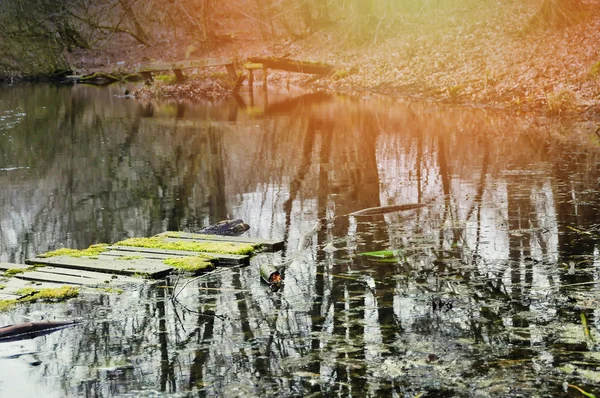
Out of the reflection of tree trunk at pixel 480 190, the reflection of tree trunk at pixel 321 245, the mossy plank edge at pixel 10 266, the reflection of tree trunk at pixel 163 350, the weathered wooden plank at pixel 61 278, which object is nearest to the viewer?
the reflection of tree trunk at pixel 163 350

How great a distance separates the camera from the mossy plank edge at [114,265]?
8.41 metres

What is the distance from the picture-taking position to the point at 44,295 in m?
7.82

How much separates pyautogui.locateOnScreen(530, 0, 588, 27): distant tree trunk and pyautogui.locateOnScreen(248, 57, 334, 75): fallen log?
10968 millimetres

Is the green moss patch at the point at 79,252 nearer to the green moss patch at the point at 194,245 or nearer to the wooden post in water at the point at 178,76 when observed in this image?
the green moss patch at the point at 194,245

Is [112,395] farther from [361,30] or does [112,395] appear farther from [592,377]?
[361,30]

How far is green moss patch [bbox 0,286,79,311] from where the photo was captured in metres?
7.71

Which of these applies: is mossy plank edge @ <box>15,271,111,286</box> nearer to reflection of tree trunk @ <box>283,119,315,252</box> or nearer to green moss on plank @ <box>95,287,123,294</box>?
green moss on plank @ <box>95,287,123,294</box>

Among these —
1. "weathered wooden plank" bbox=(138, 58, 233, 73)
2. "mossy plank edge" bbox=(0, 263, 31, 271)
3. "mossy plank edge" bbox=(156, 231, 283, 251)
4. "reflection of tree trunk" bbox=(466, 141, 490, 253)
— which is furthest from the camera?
"weathered wooden plank" bbox=(138, 58, 233, 73)

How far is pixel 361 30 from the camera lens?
36.1m

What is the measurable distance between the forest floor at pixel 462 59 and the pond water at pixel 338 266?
7.42 feet

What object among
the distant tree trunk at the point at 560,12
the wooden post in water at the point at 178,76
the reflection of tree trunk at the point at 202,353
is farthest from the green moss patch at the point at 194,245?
the wooden post in water at the point at 178,76

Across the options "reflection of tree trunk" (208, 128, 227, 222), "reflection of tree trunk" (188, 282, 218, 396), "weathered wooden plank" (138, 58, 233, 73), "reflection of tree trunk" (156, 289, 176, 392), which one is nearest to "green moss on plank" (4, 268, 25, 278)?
"reflection of tree trunk" (156, 289, 176, 392)

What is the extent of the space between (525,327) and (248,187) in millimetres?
7866

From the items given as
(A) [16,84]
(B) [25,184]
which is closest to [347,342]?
(B) [25,184]
